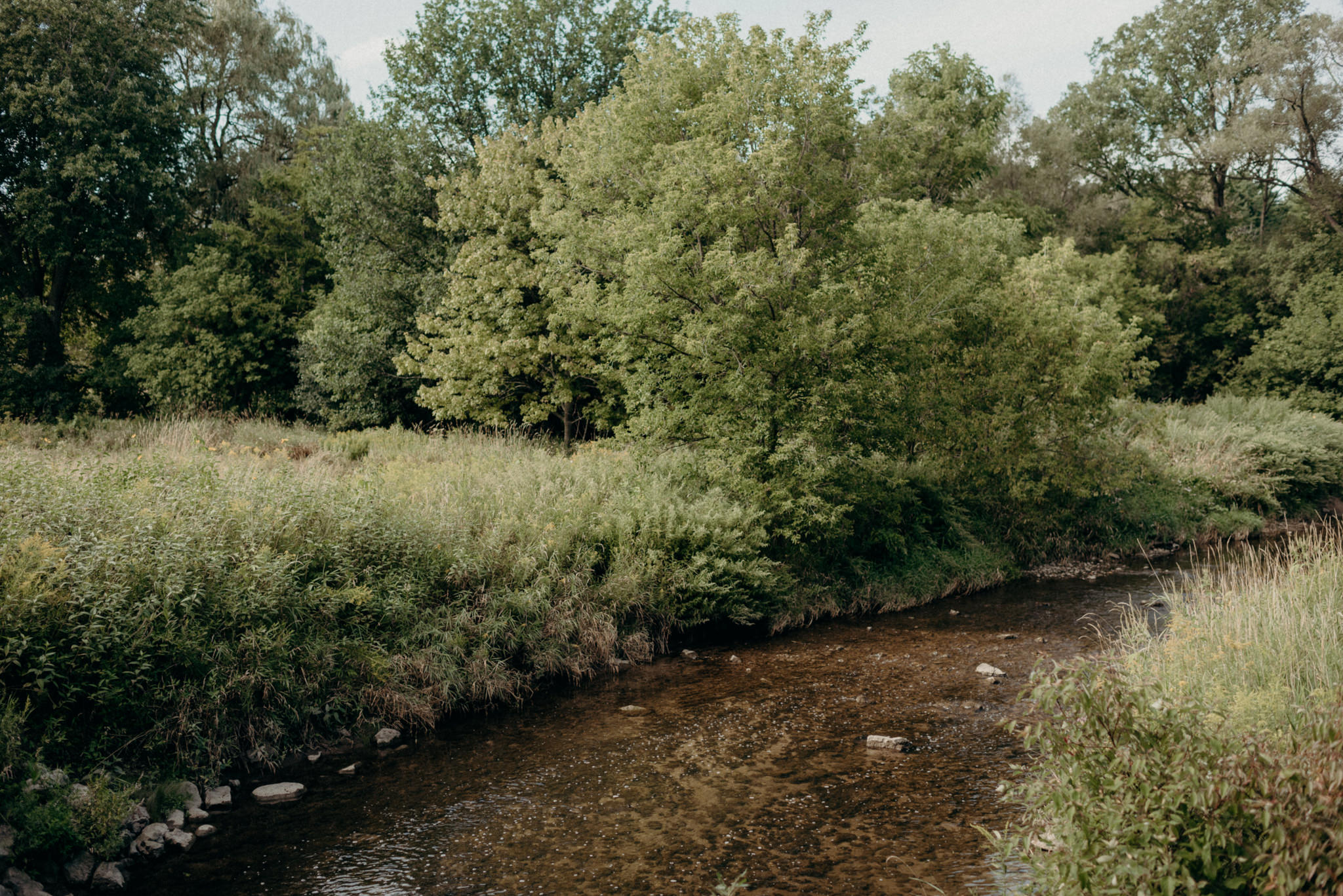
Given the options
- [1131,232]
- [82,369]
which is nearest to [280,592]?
[82,369]

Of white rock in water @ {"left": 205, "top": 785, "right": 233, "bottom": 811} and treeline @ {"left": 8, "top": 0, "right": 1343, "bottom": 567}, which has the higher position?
treeline @ {"left": 8, "top": 0, "right": 1343, "bottom": 567}

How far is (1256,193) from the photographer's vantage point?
4362 cm

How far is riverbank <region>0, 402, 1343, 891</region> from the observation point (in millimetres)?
6691

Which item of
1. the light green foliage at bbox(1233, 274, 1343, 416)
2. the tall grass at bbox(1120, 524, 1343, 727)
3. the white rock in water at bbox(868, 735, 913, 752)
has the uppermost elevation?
the light green foliage at bbox(1233, 274, 1343, 416)

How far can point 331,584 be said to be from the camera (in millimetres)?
9133

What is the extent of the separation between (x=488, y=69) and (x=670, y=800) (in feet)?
78.0

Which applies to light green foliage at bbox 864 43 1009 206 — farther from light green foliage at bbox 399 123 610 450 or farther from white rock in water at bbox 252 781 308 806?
white rock in water at bbox 252 781 308 806

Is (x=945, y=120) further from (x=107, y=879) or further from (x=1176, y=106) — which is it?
(x=107, y=879)

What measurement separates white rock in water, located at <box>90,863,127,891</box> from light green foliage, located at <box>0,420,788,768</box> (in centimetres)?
107

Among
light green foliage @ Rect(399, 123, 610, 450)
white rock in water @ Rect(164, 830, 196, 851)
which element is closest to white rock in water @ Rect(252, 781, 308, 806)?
white rock in water @ Rect(164, 830, 196, 851)

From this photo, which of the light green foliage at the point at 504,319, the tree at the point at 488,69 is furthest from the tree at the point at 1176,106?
the light green foliage at the point at 504,319

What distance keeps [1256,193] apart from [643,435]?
44033 mm

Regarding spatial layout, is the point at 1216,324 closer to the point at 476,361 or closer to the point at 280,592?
the point at 476,361

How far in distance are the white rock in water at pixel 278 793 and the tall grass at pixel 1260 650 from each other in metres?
7.01
